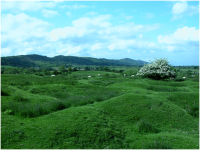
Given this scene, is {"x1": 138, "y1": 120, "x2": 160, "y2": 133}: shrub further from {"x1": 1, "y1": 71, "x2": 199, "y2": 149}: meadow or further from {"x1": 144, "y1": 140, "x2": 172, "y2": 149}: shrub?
{"x1": 144, "y1": 140, "x2": 172, "y2": 149}: shrub

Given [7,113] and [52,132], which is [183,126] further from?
[7,113]

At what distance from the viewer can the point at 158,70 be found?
32688 millimetres

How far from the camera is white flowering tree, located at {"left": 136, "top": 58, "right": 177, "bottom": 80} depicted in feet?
107

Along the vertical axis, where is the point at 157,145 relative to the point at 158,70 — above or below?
below

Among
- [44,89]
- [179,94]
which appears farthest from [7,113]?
[179,94]

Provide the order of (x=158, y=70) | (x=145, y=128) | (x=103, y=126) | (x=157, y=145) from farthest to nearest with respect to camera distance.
Answer: (x=158, y=70), (x=145, y=128), (x=103, y=126), (x=157, y=145)

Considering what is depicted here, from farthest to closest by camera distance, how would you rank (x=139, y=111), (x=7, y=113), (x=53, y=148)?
1. (x=139, y=111)
2. (x=7, y=113)
3. (x=53, y=148)

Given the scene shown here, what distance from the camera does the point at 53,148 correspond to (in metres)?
5.94

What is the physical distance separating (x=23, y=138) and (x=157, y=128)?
653cm

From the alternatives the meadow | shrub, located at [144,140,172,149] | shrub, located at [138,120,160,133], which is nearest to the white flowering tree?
the meadow

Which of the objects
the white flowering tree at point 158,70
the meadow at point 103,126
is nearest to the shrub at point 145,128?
the meadow at point 103,126

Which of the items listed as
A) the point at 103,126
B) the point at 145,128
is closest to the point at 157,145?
the point at 145,128

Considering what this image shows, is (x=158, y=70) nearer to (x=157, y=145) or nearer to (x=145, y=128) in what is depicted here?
(x=145, y=128)

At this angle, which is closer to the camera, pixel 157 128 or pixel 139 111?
pixel 157 128
